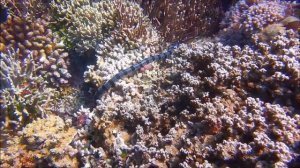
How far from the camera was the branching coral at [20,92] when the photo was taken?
4088 mm

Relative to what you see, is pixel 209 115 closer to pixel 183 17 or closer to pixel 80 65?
pixel 183 17

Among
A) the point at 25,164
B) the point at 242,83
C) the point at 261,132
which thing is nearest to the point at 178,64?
the point at 242,83

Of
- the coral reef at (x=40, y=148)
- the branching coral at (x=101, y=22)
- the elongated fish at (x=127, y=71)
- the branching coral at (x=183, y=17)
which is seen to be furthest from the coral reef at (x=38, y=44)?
the branching coral at (x=183, y=17)

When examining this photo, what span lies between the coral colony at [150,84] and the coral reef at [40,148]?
0.05 ft

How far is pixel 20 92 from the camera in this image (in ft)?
14.1

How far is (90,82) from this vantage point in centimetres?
500

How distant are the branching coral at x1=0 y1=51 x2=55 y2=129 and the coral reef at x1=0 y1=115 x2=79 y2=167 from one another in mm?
339

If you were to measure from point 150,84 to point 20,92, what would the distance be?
228 centimetres

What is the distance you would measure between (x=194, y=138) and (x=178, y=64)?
1.41 m

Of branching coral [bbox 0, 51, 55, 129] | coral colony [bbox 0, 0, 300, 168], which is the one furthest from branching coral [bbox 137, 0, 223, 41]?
branching coral [bbox 0, 51, 55, 129]

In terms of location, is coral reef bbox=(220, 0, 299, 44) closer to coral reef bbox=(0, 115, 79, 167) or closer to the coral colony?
the coral colony

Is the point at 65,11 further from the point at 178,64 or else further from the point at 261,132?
the point at 261,132

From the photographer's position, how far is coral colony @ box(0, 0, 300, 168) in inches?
114

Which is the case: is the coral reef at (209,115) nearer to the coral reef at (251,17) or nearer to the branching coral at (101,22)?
the coral reef at (251,17)
